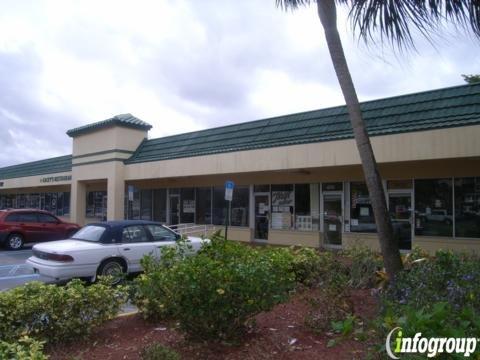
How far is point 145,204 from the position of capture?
25.2 m

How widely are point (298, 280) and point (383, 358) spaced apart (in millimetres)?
4530

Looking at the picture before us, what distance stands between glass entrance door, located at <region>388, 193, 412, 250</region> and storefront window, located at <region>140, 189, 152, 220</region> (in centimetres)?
1358

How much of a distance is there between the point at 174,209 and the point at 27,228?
7.04 metres

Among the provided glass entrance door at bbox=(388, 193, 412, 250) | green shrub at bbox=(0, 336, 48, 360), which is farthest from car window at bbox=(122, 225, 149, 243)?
glass entrance door at bbox=(388, 193, 412, 250)

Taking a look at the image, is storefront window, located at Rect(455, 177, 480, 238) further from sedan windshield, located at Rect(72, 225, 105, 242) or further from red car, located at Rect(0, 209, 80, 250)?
red car, located at Rect(0, 209, 80, 250)

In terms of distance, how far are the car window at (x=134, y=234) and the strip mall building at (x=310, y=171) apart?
5526 millimetres

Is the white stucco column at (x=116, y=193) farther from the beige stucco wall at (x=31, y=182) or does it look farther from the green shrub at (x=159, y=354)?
the green shrub at (x=159, y=354)

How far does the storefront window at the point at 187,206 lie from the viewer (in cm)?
2245

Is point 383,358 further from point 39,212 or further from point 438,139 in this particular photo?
point 39,212

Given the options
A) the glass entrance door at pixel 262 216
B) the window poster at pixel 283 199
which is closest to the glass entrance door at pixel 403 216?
the window poster at pixel 283 199

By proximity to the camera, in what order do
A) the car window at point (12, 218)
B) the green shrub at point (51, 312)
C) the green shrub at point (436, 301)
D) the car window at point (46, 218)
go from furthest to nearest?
the car window at point (46, 218), the car window at point (12, 218), the green shrub at point (51, 312), the green shrub at point (436, 301)

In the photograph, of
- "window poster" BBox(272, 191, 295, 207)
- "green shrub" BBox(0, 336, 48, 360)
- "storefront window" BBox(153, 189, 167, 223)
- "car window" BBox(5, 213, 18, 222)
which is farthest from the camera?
"storefront window" BBox(153, 189, 167, 223)

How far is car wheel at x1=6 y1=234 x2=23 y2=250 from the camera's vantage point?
18391 mm

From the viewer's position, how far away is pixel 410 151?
13.0 metres
